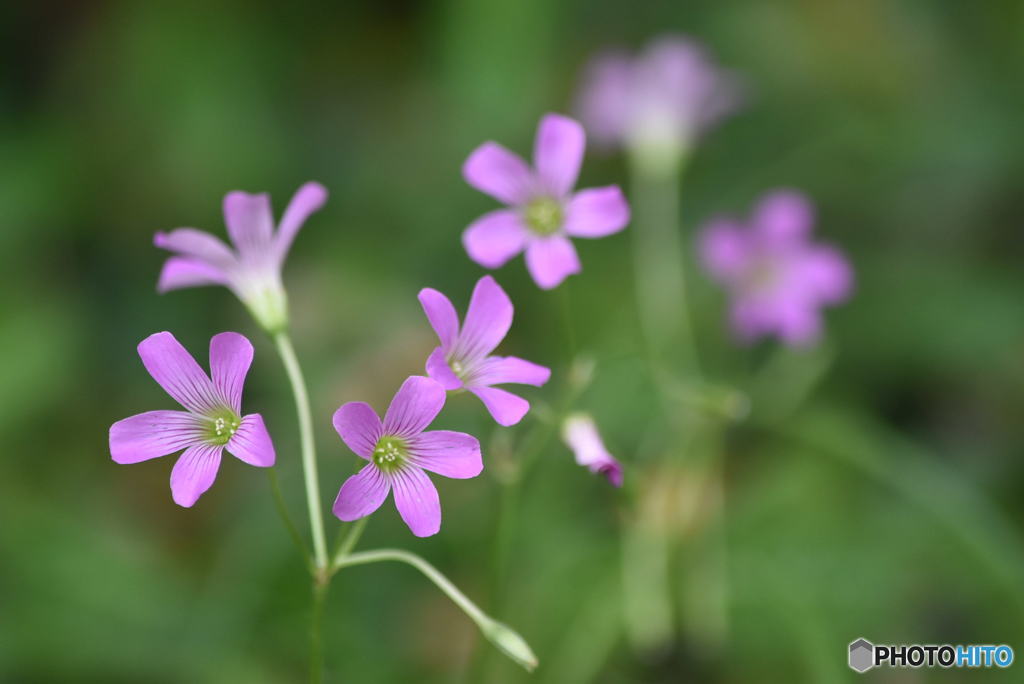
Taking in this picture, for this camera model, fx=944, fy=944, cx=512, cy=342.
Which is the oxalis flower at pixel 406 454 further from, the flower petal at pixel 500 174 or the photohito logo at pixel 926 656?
the photohito logo at pixel 926 656

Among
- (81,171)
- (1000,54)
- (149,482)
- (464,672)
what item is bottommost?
(464,672)

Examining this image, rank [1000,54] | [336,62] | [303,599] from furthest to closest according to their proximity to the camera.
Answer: [336,62] → [1000,54] → [303,599]

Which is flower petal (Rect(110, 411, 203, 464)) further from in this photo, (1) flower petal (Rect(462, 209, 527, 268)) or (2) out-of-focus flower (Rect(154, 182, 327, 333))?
(1) flower petal (Rect(462, 209, 527, 268))

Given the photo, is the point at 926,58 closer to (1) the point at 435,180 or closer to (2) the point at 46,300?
(1) the point at 435,180

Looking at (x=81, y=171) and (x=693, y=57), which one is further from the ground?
(x=693, y=57)

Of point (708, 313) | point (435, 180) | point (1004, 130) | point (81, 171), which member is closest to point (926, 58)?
point (1004, 130)

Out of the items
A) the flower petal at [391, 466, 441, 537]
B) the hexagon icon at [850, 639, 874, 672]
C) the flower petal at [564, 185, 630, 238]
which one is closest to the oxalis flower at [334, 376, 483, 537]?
the flower petal at [391, 466, 441, 537]

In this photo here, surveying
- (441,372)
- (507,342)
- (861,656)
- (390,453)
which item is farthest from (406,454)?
(507,342)
